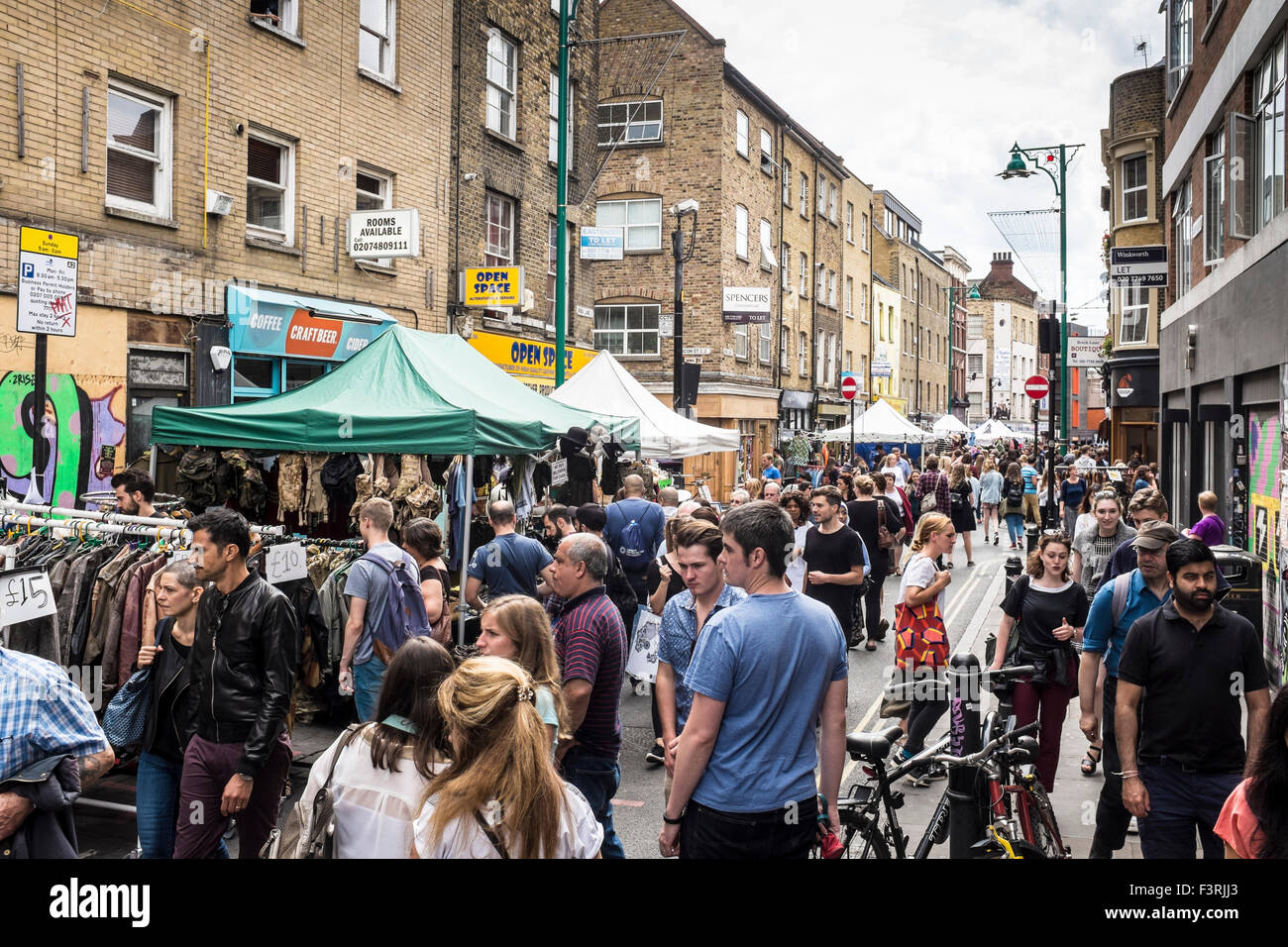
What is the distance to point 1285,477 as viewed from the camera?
31.9 feet

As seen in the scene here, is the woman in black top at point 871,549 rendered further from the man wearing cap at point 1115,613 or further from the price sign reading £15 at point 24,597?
the price sign reading £15 at point 24,597

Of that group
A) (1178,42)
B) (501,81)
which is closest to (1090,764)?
(1178,42)

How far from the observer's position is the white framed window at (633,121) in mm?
34844

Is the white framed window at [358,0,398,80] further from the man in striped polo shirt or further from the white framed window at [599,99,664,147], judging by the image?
the white framed window at [599,99,664,147]

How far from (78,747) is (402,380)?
23.4ft

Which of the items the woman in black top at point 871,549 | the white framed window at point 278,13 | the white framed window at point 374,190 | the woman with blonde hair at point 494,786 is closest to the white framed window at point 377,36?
the white framed window at point 278,13

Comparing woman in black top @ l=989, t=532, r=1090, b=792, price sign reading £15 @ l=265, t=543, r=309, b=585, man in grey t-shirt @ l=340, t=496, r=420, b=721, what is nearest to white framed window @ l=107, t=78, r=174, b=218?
price sign reading £15 @ l=265, t=543, r=309, b=585

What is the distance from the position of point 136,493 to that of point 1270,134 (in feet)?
40.5

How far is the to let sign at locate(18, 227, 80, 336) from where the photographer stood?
726 centimetres

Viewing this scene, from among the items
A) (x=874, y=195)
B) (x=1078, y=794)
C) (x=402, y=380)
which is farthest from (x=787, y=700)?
(x=874, y=195)

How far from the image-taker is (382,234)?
16094mm

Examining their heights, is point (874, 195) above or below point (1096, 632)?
above
